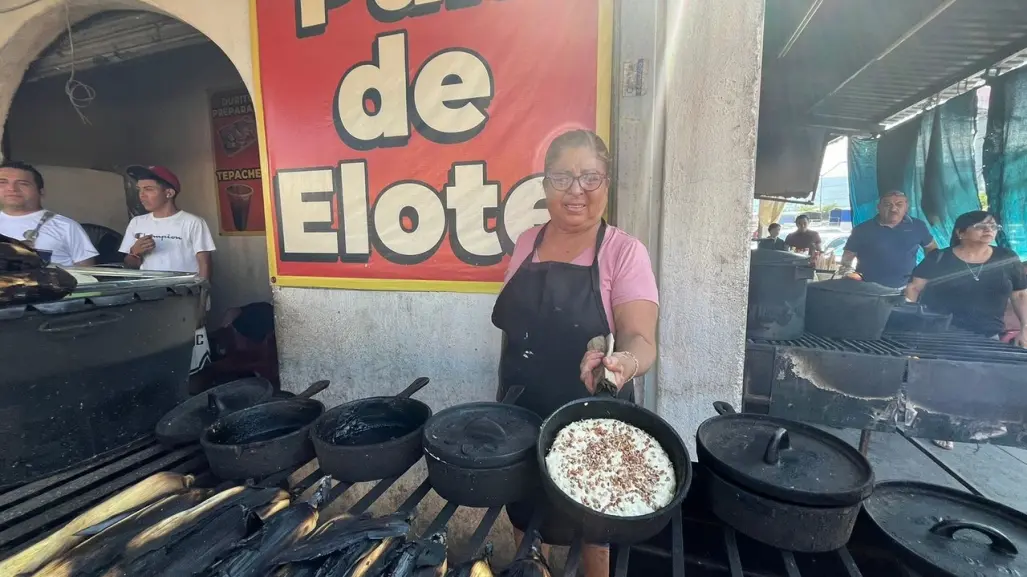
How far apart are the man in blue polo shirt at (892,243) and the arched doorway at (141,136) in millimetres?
7605

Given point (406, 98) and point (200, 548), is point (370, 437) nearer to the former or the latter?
point (200, 548)

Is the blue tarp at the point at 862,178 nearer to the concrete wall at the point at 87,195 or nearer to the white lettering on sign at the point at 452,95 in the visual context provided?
the white lettering on sign at the point at 452,95

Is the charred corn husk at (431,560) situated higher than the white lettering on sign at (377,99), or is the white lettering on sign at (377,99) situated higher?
the white lettering on sign at (377,99)

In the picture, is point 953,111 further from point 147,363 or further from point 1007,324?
point 147,363

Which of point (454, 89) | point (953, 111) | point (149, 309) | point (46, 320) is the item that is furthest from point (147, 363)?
point (953, 111)

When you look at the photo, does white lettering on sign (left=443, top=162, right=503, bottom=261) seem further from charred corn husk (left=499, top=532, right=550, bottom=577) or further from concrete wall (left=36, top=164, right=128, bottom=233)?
concrete wall (left=36, top=164, right=128, bottom=233)

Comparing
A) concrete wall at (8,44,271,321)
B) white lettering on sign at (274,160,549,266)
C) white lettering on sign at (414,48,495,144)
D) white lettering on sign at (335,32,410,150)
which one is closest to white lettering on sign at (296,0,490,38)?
white lettering on sign at (335,32,410,150)

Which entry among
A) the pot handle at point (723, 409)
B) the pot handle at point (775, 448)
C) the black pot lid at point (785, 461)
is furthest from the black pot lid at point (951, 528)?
the pot handle at point (723, 409)

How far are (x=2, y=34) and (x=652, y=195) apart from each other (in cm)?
543

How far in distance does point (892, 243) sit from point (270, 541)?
6.94 m

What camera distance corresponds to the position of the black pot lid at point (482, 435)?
4.15 ft

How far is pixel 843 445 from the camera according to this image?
1.33 m

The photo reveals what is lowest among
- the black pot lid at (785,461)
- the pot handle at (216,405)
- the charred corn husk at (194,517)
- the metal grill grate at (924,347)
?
the charred corn husk at (194,517)

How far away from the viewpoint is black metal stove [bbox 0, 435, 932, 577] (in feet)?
3.91
